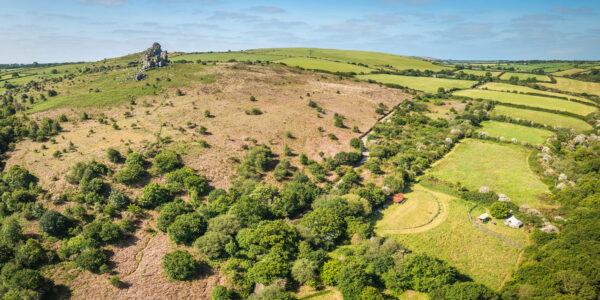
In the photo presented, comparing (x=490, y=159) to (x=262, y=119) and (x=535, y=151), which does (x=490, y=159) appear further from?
(x=262, y=119)

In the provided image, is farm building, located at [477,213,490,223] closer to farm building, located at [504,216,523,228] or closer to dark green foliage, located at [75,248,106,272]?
farm building, located at [504,216,523,228]

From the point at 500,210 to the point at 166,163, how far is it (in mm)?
75845

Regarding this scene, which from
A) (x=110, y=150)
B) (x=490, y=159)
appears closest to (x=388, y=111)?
(x=490, y=159)

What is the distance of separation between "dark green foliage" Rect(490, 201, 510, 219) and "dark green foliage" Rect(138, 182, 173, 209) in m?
68.7

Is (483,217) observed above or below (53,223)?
below

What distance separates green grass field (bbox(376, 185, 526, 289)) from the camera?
43.7 meters

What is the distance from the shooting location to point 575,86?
512ft

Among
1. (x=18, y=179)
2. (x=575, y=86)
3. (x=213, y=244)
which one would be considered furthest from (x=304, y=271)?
(x=575, y=86)

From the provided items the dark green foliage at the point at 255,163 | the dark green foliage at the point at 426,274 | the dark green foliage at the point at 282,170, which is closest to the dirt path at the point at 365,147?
the dark green foliage at the point at 282,170

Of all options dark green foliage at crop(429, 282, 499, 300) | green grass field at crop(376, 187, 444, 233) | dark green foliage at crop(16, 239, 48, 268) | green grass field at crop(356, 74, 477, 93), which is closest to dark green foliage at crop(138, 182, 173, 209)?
dark green foliage at crop(16, 239, 48, 268)

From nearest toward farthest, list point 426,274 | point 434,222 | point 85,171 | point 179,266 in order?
1. point 426,274
2. point 179,266
3. point 434,222
4. point 85,171

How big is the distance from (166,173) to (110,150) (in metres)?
15.8

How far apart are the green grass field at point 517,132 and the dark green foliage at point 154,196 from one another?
10585cm

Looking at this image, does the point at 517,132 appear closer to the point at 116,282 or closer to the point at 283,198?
the point at 283,198
